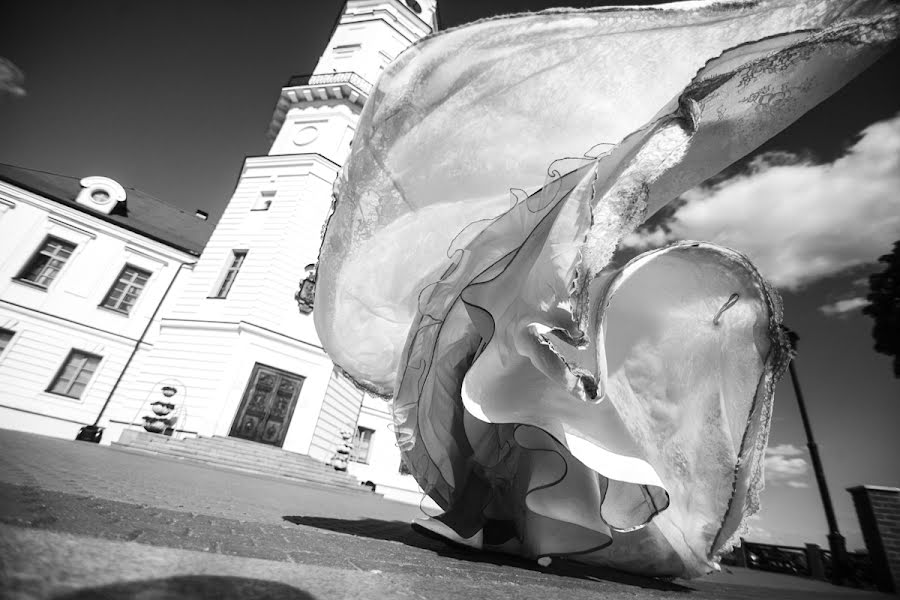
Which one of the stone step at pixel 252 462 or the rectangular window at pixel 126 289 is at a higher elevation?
the rectangular window at pixel 126 289

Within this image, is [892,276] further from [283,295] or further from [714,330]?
[283,295]

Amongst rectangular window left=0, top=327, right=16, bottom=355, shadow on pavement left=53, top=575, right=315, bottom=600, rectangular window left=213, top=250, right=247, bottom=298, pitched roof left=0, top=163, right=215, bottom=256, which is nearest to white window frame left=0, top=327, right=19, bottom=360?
rectangular window left=0, top=327, right=16, bottom=355

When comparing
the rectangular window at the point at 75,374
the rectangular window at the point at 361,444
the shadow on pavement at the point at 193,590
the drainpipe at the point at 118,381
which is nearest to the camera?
the shadow on pavement at the point at 193,590

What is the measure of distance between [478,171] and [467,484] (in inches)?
64.1

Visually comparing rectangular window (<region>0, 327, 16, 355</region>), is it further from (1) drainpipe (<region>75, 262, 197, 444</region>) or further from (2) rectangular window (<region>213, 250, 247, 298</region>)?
(2) rectangular window (<region>213, 250, 247, 298</region>)

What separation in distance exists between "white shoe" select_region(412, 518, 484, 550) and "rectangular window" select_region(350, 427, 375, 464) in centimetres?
1330

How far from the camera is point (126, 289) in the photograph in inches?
607

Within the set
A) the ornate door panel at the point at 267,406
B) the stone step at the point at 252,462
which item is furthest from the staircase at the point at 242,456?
the ornate door panel at the point at 267,406

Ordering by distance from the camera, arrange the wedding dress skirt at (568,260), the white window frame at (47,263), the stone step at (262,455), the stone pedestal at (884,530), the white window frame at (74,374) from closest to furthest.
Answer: the wedding dress skirt at (568,260) → the stone pedestal at (884,530) → the stone step at (262,455) → the white window frame at (74,374) → the white window frame at (47,263)

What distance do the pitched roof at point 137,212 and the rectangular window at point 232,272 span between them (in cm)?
428

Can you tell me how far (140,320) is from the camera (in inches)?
594

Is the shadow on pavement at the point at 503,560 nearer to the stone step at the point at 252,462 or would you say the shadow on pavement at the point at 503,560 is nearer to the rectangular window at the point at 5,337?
the stone step at the point at 252,462

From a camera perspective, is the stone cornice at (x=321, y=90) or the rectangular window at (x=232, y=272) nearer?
the rectangular window at (x=232, y=272)

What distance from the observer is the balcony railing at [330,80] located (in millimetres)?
16220
